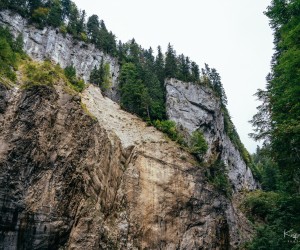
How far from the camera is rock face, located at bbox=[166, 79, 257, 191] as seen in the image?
5041 cm

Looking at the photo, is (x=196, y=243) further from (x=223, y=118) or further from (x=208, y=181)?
(x=223, y=118)

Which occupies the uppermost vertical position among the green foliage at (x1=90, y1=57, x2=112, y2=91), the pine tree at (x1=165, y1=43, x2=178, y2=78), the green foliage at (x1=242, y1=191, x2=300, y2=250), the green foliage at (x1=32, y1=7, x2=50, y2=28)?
the green foliage at (x1=32, y1=7, x2=50, y2=28)

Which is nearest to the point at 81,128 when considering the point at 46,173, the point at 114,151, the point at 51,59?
the point at 114,151

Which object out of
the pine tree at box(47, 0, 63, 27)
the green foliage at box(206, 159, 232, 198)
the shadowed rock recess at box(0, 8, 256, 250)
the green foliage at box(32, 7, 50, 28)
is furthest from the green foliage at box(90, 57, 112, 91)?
the green foliage at box(206, 159, 232, 198)

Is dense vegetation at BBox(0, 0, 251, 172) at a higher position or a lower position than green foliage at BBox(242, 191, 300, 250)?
higher

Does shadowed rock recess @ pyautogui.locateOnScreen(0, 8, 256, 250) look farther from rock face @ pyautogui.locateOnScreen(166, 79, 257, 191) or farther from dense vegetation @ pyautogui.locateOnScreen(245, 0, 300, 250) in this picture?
dense vegetation @ pyautogui.locateOnScreen(245, 0, 300, 250)

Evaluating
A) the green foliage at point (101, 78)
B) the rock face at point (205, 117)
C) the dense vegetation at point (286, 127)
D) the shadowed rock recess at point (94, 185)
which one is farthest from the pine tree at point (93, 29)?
the dense vegetation at point (286, 127)

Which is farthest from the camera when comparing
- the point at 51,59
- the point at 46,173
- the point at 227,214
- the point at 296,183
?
the point at 51,59

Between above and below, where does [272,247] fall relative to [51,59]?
below

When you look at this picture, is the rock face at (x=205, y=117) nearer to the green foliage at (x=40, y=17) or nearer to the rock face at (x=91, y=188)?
the rock face at (x=91, y=188)

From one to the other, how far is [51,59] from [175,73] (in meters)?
22.7

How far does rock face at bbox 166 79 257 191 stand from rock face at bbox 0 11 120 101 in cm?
1113

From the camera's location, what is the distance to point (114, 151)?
34.8 metres

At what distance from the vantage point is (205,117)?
52.9 metres
